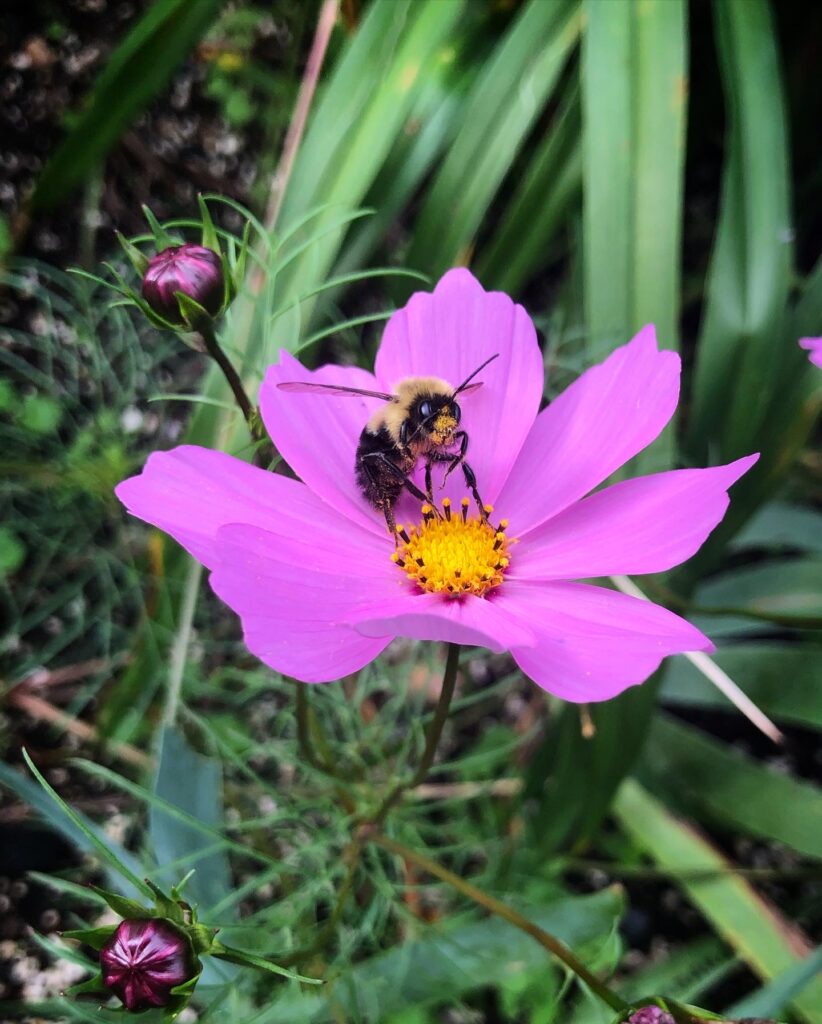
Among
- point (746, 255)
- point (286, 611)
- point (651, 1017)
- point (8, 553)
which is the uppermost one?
point (746, 255)

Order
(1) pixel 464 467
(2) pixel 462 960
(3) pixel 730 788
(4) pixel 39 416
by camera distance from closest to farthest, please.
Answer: (1) pixel 464 467, (2) pixel 462 960, (3) pixel 730 788, (4) pixel 39 416

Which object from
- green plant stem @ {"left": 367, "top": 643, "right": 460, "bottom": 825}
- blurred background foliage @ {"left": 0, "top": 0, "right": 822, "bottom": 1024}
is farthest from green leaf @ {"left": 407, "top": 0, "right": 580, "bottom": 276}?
green plant stem @ {"left": 367, "top": 643, "right": 460, "bottom": 825}

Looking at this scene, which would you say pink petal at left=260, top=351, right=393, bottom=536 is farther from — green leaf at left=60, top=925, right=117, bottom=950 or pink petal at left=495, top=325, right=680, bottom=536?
green leaf at left=60, top=925, right=117, bottom=950

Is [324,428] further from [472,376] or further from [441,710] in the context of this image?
[441,710]

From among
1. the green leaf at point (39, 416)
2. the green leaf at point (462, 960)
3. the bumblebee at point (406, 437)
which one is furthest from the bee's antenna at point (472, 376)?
the green leaf at point (39, 416)

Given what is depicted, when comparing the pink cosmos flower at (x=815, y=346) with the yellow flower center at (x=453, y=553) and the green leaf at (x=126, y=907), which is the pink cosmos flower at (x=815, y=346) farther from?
the green leaf at (x=126, y=907)

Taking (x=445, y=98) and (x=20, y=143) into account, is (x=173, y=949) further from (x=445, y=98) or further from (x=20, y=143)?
(x=20, y=143)

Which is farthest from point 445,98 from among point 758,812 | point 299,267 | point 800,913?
point 800,913

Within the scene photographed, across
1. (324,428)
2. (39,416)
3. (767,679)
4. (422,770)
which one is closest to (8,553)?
(39,416)
